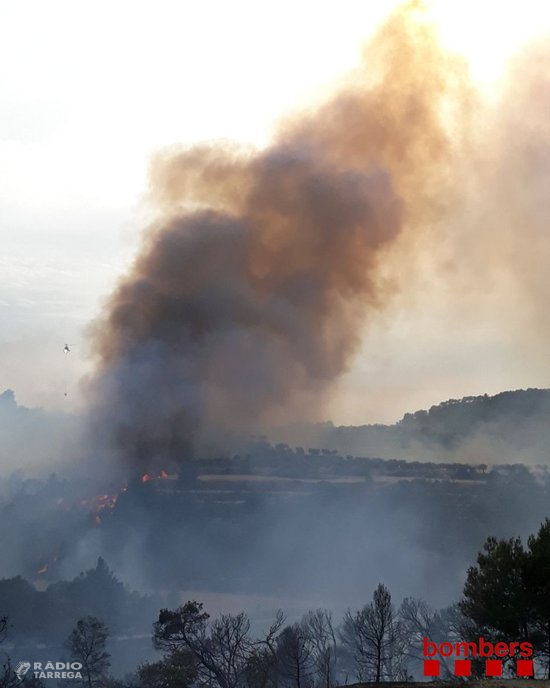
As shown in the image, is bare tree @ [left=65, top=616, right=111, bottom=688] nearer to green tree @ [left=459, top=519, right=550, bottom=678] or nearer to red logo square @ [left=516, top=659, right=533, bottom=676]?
green tree @ [left=459, top=519, right=550, bottom=678]

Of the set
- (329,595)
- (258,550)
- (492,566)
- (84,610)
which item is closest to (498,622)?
(492,566)

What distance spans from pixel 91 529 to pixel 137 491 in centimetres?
847

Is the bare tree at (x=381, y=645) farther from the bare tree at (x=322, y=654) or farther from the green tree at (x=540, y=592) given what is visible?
the green tree at (x=540, y=592)

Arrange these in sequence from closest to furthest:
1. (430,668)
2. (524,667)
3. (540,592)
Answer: (524,667)
(540,592)
(430,668)

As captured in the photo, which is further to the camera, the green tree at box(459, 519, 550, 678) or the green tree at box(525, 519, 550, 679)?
the green tree at box(459, 519, 550, 678)

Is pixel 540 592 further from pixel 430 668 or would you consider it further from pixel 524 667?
pixel 430 668

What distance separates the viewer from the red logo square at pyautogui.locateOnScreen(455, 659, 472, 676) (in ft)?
125

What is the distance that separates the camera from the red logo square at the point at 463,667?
125ft

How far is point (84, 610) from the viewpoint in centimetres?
7819

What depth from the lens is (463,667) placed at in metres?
39.1

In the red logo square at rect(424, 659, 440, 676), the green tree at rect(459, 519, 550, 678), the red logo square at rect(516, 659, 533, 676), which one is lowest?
the red logo square at rect(424, 659, 440, 676)

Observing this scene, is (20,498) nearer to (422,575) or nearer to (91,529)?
(91,529)

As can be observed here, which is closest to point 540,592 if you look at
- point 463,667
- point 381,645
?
point 463,667

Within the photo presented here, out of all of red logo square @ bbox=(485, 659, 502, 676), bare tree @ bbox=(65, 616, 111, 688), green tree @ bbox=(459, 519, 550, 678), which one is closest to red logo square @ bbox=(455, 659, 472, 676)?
red logo square @ bbox=(485, 659, 502, 676)
